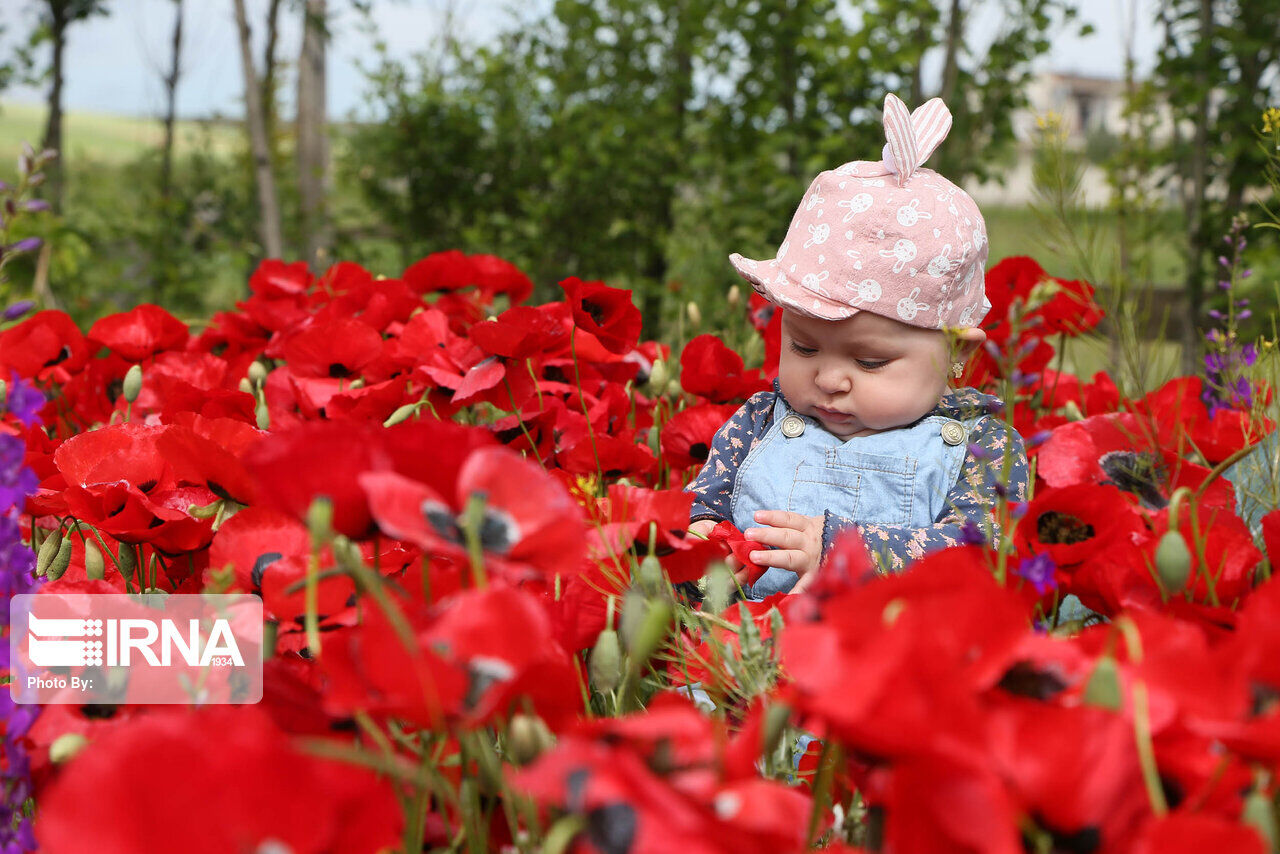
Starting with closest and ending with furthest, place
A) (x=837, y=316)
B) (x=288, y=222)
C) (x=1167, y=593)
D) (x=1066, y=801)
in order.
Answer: (x=1066, y=801), (x=1167, y=593), (x=837, y=316), (x=288, y=222)

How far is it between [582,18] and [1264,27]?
8.19ft

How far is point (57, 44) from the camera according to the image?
492 centimetres

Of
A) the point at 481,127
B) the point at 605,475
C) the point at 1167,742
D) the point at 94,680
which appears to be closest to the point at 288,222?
the point at 481,127

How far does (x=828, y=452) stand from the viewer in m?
1.33

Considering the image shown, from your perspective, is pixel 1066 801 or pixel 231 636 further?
pixel 231 636

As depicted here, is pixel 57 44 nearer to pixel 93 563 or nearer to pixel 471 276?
pixel 471 276

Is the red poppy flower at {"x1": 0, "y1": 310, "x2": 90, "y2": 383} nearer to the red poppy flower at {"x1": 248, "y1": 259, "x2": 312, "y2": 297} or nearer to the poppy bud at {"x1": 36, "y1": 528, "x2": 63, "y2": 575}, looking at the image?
the red poppy flower at {"x1": 248, "y1": 259, "x2": 312, "y2": 297}

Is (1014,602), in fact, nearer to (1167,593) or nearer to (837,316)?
(1167,593)

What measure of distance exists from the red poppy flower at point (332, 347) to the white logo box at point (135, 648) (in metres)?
0.59

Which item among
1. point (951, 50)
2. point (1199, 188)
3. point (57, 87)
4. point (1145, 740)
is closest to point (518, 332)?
point (1145, 740)

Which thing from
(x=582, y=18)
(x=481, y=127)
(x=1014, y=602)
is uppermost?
(x=582, y=18)

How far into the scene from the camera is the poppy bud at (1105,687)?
445 mm

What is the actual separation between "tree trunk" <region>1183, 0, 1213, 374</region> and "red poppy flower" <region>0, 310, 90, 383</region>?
3.01m

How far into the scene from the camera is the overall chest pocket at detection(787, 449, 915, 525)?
50.7 inches
